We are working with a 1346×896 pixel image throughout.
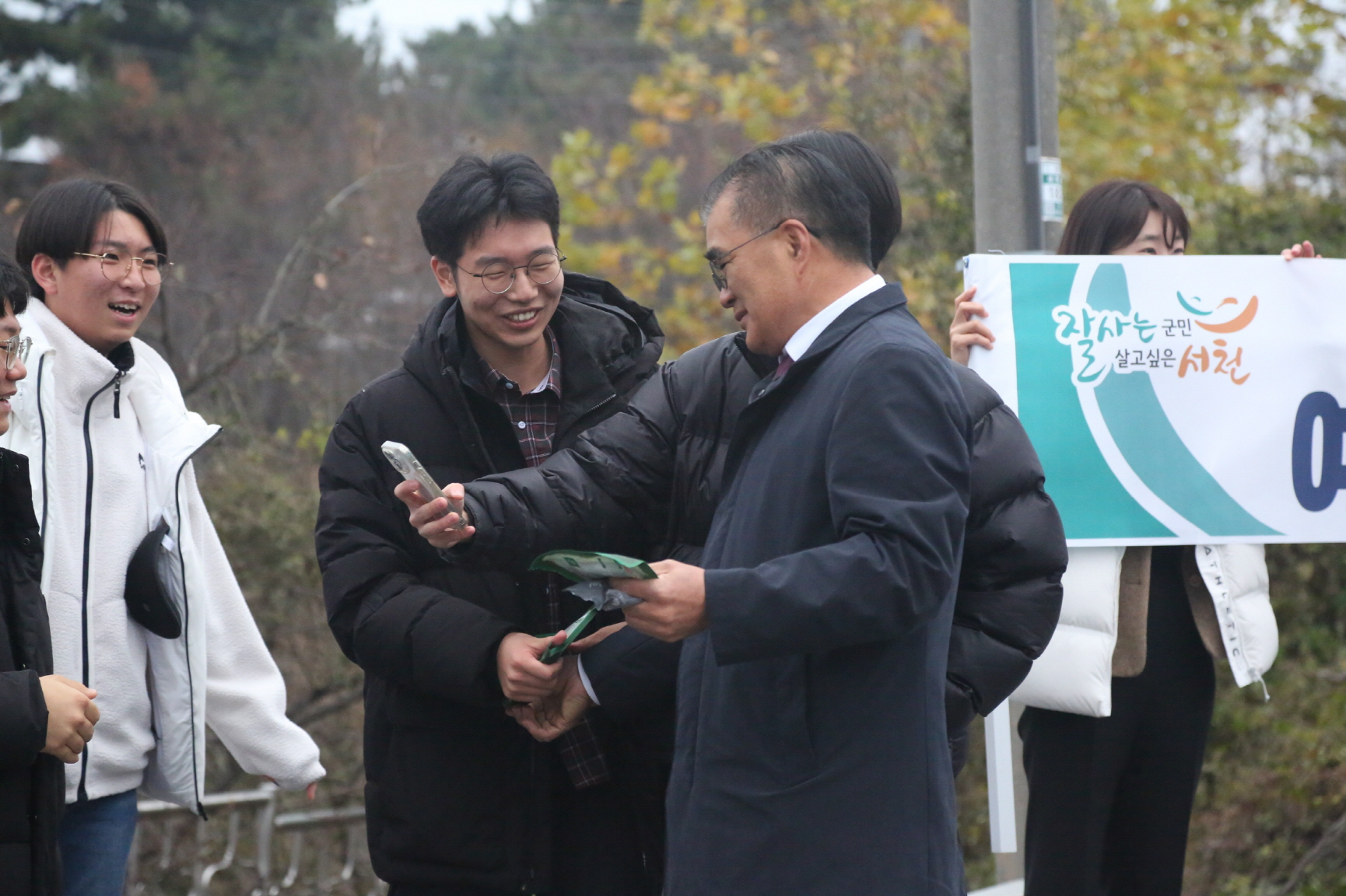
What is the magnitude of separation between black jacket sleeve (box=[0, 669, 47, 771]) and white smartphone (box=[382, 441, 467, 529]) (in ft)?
2.48

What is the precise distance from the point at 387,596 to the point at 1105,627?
176 cm

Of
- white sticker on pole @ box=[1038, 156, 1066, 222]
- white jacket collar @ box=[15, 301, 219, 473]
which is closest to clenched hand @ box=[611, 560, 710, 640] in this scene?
white jacket collar @ box=[15, 301, 219, 473]

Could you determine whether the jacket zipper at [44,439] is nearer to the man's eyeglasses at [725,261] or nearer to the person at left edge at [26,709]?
the person at left edge at [26,709]

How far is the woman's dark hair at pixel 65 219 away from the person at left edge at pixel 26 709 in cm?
52

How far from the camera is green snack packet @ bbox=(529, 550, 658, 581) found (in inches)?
90.1

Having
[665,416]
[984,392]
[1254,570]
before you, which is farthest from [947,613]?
[1254,570]

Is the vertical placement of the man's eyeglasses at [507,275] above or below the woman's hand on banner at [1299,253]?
below

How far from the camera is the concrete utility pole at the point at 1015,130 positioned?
4.56 metres

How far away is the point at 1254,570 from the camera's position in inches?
151

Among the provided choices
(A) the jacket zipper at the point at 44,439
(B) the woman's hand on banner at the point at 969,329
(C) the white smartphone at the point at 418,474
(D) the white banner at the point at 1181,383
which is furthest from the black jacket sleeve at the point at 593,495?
(D) the white banner at the point at 1181,383

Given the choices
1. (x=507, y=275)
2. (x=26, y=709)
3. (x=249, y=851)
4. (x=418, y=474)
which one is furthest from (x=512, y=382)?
(x=249, y=851)

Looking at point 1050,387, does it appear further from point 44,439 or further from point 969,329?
point 44,439

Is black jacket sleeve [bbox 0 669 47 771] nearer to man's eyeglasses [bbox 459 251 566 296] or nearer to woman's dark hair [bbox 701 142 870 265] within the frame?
man's eyeglasses [bbox 459 251 566 296]

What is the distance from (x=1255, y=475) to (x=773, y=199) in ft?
6.87
